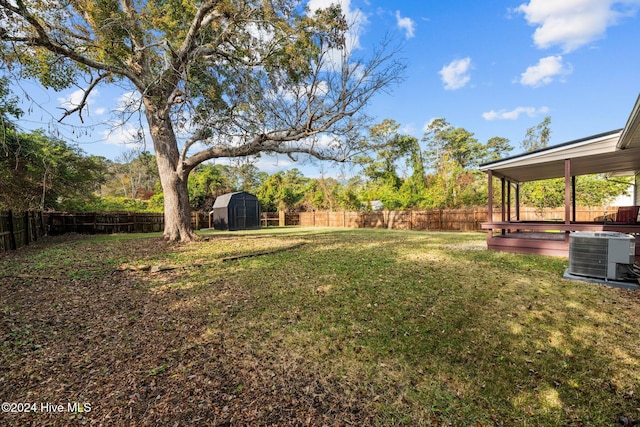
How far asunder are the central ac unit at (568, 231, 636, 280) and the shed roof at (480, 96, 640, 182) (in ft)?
6.58

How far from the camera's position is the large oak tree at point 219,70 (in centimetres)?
783

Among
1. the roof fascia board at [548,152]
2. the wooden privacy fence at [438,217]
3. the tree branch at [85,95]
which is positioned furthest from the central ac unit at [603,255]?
the tree branch at [85,95]

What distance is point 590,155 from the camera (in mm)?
6820

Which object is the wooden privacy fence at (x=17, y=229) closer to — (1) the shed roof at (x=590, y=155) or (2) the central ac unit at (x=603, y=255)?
(2) the central ac unit at (x=603, y=255)

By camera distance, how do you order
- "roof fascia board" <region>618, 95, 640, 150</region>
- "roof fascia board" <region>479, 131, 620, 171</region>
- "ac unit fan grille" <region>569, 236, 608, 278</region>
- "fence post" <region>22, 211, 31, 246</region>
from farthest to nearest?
1. "fence post" <region>22, 211, 31, 246</region>
2. "roof fascia board" <region>479, 131, 620, 171</region>
3. "ac unit fan grille" <region>569, 236, 608, 278</region>
4. "roof fascia board" <region>618, 95, 640, 150</region>

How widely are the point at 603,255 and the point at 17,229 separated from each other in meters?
15.7

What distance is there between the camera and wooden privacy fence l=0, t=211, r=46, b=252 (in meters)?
8.08

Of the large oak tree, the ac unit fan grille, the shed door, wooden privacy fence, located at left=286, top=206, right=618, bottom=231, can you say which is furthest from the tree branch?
wooden privacy fence, located at left=286, top=206, right=618, bottom=231

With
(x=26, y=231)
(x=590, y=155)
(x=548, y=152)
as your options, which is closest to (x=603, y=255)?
(x=590, y=155)

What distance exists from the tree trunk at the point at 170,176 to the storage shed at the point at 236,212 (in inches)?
352

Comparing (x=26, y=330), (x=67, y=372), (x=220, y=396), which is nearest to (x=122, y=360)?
(x=67, y=372)

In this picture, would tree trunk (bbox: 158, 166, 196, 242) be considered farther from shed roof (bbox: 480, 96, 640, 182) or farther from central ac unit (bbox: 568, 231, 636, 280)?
central ac unit (bbox: 568, 231, 636, 280)

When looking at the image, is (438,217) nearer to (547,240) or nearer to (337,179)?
(337,179)

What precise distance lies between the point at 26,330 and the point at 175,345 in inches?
76.9
